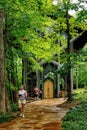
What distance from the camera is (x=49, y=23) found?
2938cm

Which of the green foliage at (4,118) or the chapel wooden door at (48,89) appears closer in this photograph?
the green foliage at (4,118)

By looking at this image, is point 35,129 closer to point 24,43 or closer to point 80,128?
point 80,128

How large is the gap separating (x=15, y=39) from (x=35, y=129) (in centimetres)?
1194

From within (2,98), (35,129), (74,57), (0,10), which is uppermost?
(0,10)

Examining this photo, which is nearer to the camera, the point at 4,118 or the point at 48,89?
the point at 4,118

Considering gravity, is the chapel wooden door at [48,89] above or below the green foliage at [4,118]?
above

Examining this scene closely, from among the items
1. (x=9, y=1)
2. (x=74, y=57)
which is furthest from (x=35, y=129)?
(x=74, y=57)

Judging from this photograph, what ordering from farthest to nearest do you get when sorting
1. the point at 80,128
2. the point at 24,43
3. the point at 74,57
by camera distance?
the point at 24,43 → the point at 74,57 → the point at 80,128

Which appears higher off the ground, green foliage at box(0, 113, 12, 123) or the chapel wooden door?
the chapel wooden door

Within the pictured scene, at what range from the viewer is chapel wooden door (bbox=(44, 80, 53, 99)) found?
1638 inches

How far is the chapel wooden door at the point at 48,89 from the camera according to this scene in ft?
136

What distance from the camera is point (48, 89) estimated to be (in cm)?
4191

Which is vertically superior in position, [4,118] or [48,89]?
[48,89]

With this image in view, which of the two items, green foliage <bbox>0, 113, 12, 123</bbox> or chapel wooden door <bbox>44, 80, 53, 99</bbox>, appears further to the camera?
chapel wooden door <bbox>44, 80, 53, 99</bbox>
